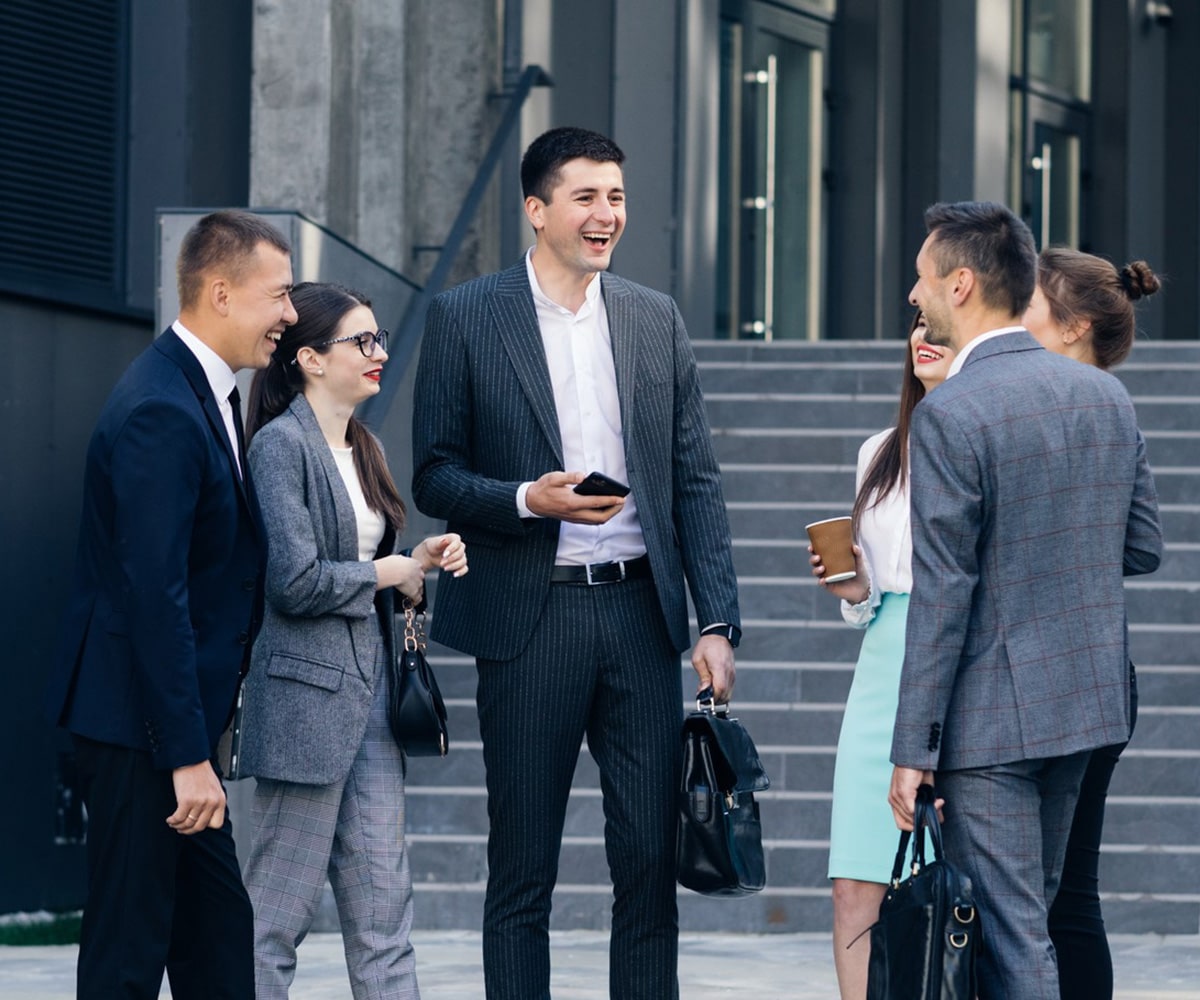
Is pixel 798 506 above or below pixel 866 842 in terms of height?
above

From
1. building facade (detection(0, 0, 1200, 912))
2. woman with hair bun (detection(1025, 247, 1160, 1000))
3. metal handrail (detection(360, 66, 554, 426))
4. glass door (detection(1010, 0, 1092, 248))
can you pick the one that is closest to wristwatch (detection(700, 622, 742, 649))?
woman with hair bun (detection(1025, 247, 1160, 1000))

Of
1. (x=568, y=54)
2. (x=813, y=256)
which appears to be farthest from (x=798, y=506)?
(x=813, y=256)

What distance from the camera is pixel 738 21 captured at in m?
15.3

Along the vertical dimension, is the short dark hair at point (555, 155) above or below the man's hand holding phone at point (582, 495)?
above

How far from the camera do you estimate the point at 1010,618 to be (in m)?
3.81

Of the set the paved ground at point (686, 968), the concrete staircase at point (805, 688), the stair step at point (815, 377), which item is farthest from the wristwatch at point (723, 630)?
the stair step at point (815, 377)

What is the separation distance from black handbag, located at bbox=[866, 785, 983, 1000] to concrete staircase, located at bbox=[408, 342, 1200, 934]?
354 cm

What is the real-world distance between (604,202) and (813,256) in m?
11.7

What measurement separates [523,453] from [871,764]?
1.00 metres

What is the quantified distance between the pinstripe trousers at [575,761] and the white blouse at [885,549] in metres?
0.48

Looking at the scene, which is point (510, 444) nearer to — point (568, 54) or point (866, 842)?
point (866, 842)

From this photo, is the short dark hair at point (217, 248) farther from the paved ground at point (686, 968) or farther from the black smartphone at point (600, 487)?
the paved ground at point (686, 968)

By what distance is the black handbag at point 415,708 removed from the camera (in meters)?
4.76

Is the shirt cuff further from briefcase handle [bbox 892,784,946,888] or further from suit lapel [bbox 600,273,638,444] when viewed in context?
briefcase handle [bbox 892,784,946,888]
